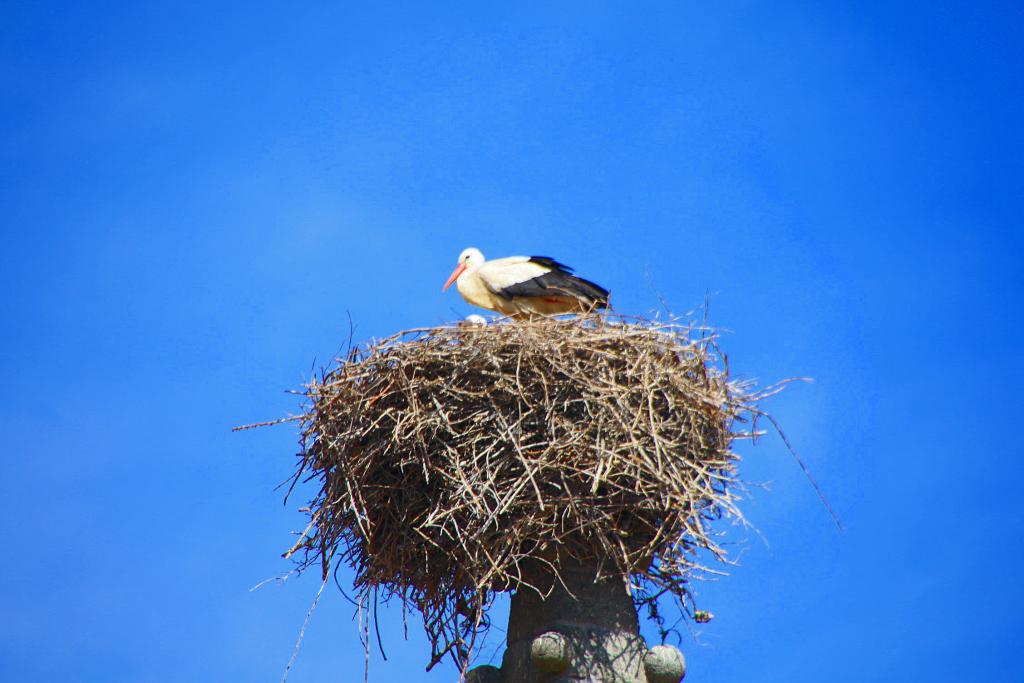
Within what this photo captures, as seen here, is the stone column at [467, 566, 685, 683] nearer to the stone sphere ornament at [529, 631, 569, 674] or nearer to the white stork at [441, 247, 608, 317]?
the stone sphere ornament at [529, 631, 569, 674]

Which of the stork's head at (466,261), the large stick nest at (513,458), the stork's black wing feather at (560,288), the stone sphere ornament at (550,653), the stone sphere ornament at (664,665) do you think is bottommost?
the stone sphere ornament at (664,665)

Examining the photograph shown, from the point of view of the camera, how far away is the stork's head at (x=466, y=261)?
29.1 feet

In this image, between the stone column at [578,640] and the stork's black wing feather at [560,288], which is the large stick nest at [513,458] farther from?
the stork's black wing feather at [560,288]

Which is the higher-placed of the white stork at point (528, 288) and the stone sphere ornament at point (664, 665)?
the white stork at point (528, 288)

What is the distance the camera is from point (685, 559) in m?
5.83

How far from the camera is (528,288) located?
7898mm

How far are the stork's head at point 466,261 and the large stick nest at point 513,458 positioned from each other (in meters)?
2.64

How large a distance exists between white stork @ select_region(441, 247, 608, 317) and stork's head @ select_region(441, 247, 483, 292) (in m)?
0.37

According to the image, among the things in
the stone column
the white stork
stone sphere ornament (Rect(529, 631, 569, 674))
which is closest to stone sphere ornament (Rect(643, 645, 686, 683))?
the stone column

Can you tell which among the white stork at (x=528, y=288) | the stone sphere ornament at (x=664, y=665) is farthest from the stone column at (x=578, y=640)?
the white stork at (x=528, y=288)

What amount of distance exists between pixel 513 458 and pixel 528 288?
89.5 inches

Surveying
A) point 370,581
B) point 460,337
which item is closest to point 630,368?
point 460,337

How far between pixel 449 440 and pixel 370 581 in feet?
2.85

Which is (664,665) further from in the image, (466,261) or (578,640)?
(466,261)
